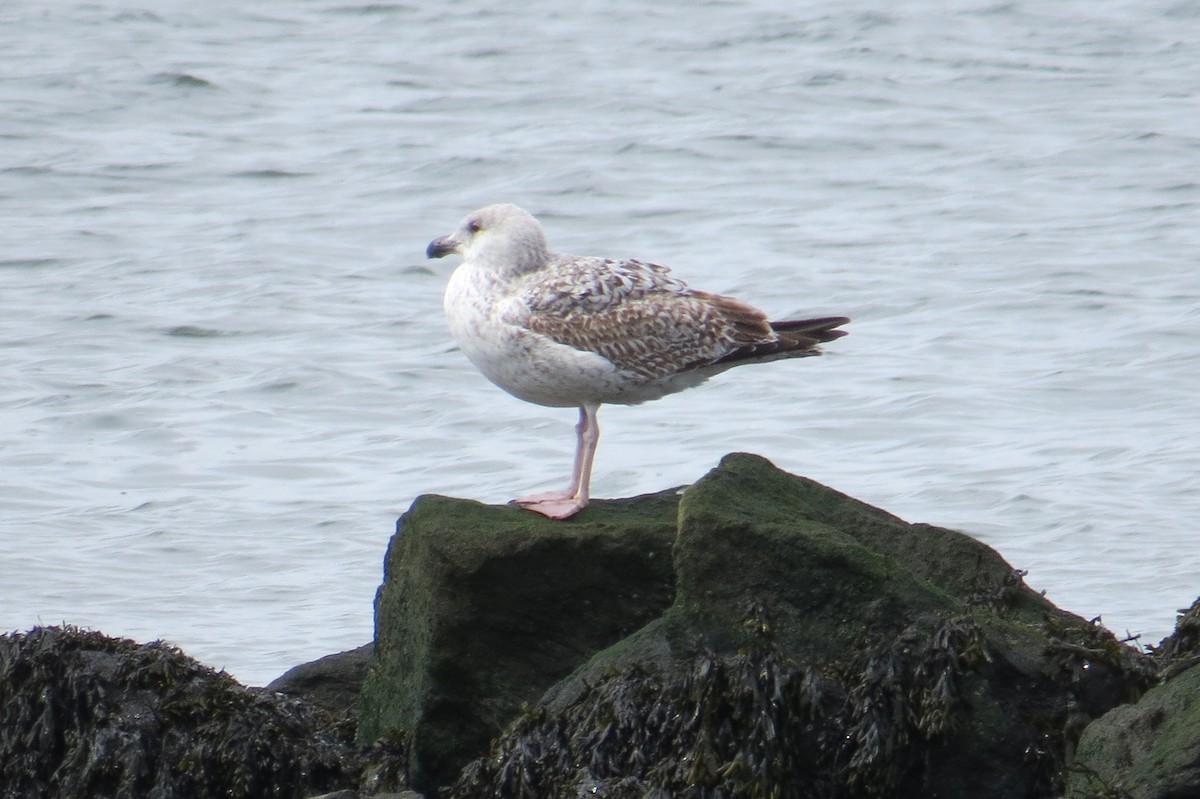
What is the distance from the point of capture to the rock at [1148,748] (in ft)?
14.5

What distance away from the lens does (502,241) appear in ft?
22.0

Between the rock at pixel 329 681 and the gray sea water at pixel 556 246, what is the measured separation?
1.84m

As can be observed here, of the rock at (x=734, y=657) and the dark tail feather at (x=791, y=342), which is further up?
the dark tail feather at (x=791, y=342)

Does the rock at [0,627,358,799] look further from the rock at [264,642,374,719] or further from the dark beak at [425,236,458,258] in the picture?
the dark beak at [425,236,458,258]

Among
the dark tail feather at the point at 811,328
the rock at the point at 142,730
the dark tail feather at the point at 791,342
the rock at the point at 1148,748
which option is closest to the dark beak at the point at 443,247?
the dark tail feather at the point at 791,342

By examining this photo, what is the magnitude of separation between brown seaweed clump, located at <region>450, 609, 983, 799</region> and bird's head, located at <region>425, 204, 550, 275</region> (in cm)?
213

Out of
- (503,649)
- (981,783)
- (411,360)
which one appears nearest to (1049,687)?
(981,783)

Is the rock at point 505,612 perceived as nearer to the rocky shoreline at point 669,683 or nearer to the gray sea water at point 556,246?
the rocky shoreline at point 669,683

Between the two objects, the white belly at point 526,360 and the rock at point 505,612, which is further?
the white belly at point 526,360

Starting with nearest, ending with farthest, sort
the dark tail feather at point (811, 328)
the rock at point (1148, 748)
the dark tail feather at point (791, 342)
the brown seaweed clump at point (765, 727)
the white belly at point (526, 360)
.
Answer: the rock at point (1148, 748) < the brown seaweed clump at point (765, 727) < the white belly at point (526, 360) < the dark tail feather at point (791, 342) < the dark tail feather at point (811, 328)

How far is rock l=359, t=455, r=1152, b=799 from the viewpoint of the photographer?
4.91 m

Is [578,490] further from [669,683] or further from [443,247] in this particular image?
[669,683]

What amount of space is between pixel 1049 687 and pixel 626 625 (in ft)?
4.52

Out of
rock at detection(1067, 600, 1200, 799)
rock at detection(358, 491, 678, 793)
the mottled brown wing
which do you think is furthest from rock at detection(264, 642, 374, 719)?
rock at detection(1067, 600, 1200, 799)
